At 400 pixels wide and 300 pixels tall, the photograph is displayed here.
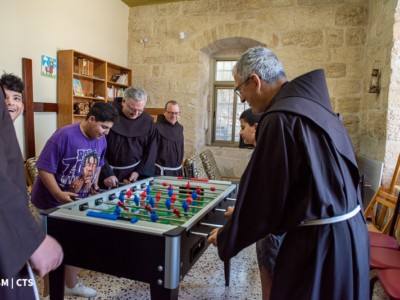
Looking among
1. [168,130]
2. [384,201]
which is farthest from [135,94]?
[384,201]

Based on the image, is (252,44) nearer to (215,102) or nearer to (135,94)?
(215,102)

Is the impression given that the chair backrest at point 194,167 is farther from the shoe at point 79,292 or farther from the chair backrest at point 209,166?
the shoe at point 79,292

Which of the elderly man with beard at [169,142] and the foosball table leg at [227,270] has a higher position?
the elderly man with beard at [169,142]

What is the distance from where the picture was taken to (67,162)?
1904 mm

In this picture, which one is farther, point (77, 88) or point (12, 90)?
point (77, 88)

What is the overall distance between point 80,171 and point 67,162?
12 cm

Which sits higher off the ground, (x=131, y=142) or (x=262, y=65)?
(x=262, y=65)

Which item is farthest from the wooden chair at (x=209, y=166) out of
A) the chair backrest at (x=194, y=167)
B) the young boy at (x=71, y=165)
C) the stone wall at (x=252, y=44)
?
the young boy at (x=71, y=165)

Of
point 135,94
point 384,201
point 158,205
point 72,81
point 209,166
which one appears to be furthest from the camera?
point 209,166

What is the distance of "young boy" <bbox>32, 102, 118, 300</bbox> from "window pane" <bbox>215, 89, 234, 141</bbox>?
12.2 ft

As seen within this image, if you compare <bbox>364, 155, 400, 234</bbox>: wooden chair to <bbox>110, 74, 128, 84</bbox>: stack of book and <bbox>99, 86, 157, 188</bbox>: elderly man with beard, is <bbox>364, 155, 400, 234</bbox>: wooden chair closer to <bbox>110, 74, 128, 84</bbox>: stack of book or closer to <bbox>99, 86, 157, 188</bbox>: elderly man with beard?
<bbox>99, 86, 157, 188</bbox>: elderly man with beard

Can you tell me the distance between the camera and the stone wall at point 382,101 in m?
3.14

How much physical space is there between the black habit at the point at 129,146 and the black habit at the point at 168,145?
49cm

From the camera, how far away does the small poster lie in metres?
3.75
